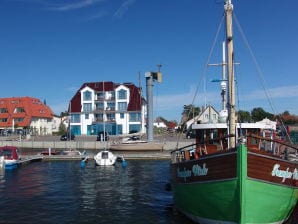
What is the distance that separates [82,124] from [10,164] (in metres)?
51.7

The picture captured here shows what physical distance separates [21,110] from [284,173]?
95.1 m

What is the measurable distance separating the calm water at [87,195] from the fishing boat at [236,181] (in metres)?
3.17

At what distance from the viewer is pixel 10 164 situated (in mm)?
39406

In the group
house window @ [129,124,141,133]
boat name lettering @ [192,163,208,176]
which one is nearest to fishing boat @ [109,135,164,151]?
house window @ [129,124,141,133]

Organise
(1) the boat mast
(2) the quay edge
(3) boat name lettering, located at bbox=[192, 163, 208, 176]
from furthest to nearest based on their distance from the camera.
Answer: (2) the quay edge → (3) boat name lettering, located at bbox=[192, 163, 208, 176] → (1) the boat mast

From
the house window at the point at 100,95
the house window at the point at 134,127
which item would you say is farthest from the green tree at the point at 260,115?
the house window at the point at 100,95

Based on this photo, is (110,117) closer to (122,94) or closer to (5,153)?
(122,94)

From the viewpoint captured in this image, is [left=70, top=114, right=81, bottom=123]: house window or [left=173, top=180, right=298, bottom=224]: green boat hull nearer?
[left=173, top=180, right=298, bottom=224]: green boat hull

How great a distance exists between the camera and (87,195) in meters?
24.4

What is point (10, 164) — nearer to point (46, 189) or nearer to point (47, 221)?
point (46, 189)

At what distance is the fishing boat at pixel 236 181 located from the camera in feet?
43.1

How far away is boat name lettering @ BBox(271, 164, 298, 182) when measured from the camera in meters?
13.8

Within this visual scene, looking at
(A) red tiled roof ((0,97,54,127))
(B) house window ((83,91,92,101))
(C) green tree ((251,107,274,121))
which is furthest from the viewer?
(C) green tree ((251,107,274,121))

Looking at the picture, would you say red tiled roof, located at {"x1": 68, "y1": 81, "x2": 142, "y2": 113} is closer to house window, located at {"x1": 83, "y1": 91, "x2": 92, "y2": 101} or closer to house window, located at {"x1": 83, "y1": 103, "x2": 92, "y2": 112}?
house window, located at {"x1": 83, "y1": 103, "x2": 92, "y2": 112}
